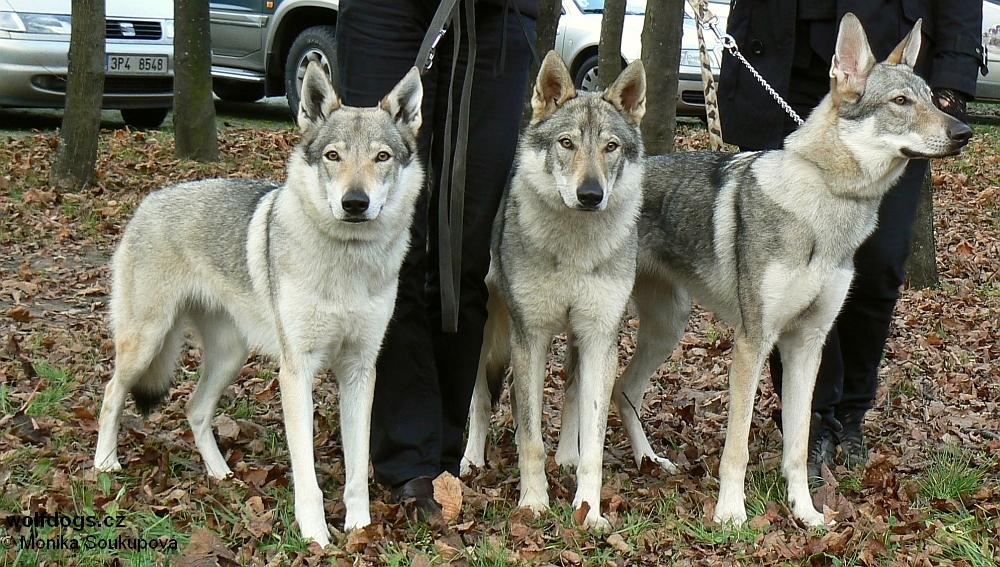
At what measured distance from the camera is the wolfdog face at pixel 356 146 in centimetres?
344

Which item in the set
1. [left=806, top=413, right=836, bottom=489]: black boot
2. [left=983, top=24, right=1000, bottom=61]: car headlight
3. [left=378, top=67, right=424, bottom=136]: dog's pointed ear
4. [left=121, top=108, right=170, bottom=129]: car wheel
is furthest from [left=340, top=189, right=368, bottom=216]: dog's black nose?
[left=983, top=24, right=1000, bottom=61]: car headlight

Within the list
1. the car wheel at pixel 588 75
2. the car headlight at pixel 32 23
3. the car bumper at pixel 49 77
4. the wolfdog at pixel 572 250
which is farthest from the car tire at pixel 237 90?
the wolfdog at pixel 572 250

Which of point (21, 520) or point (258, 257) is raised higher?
point (258, 257)

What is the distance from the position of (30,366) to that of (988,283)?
6.11 metres

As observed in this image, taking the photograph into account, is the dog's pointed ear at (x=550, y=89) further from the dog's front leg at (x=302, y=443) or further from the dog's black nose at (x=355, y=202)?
the dog's front leg at (x=302, y=443)

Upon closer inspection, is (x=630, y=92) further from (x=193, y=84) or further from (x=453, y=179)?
(x=193, y=84)

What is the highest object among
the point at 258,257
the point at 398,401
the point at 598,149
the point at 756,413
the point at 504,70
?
the point at 504,70

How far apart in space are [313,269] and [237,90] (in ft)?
34.6

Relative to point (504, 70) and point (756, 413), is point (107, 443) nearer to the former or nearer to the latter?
point (504, 70)

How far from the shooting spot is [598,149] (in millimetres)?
3807

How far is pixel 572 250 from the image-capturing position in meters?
3.86

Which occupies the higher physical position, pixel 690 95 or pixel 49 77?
pixel 690 95

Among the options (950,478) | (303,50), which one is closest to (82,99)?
(303,50)

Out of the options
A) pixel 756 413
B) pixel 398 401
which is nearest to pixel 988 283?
pixel 756 413
